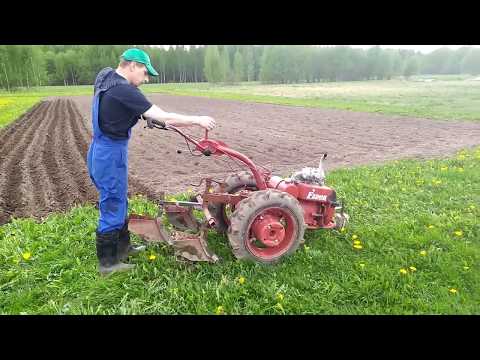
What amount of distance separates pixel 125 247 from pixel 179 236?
0.69 meters

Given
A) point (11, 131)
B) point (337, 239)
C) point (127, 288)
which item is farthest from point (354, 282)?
point (11, 131)

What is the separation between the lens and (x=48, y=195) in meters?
7.22

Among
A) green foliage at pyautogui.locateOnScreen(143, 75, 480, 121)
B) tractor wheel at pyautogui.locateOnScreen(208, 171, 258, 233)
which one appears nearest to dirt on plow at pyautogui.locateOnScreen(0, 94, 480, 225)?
tractor wheel at pyautogui.locateOnScreen(208, 171, 258, 233)

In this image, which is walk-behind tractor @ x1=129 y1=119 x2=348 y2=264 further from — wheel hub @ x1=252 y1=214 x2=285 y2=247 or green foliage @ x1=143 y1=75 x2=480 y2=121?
green foliage @ x1=143 y1=75 x2=480 y2=121

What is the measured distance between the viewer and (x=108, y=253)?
4258 mm

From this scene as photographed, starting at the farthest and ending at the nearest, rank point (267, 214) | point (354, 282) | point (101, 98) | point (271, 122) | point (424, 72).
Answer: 1. point (424, 72)
2. point (271, 122)
3. point (267, 214)
4. point (354, 282)
5. point (101, 98)

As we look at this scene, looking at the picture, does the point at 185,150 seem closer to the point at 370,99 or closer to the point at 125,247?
the point at 125,247

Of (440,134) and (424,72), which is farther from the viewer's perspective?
(424,72)

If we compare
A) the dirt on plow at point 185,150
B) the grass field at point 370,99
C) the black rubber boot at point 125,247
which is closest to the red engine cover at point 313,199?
the black rubber boot at point 125,247

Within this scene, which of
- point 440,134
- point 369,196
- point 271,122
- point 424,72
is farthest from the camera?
point 424,72

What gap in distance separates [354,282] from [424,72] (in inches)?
6041

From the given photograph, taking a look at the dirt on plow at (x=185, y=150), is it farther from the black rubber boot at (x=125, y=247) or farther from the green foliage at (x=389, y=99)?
the green foliage at (x=389, y=99)

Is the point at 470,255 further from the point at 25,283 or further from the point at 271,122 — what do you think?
the point at 271,122

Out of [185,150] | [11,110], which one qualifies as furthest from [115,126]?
[11,110]
